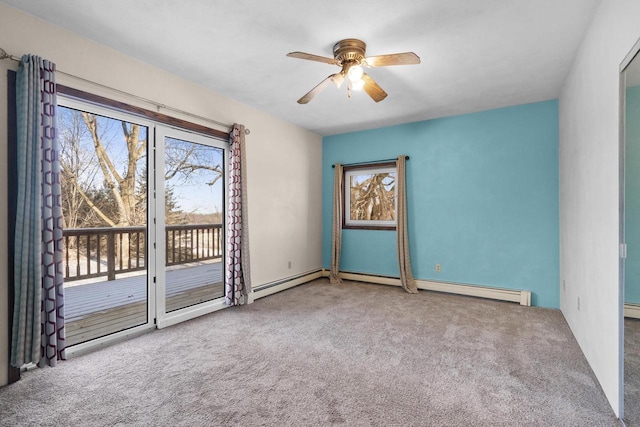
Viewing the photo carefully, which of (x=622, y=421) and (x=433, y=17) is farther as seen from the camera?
(x=433, y=17)

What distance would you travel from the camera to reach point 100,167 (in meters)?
3.54

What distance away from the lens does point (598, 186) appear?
2070 millimetres

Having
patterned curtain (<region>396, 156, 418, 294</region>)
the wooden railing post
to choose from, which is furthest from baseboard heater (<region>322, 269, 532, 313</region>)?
the wooden railing post

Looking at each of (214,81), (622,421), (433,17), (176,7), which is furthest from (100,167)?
(622,421)

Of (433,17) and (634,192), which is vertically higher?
(433,17)

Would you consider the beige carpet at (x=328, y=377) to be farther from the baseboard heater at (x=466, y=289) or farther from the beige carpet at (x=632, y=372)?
→ the baseboard heater at (x=466, y=289)

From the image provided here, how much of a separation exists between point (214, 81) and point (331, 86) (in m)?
1.27

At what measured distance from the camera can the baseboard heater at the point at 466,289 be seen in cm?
389

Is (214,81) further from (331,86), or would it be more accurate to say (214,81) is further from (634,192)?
(634,192)

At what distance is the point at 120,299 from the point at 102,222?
1.10 metres

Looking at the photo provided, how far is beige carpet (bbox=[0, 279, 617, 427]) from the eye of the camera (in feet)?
5.74

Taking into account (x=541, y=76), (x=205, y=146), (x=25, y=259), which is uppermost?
(x=541, y=76)

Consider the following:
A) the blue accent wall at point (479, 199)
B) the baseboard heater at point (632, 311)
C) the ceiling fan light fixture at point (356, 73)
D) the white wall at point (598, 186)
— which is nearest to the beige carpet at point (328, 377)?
the white wall at point (598, 186)

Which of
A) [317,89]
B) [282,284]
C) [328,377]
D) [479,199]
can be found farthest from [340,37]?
[282,284]
